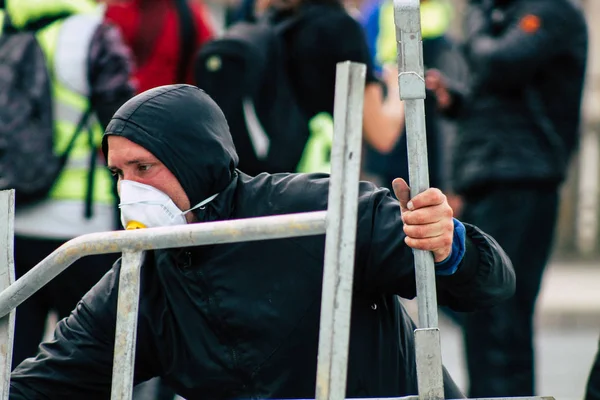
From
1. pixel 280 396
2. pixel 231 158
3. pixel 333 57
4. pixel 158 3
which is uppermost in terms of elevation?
pixel 158 3

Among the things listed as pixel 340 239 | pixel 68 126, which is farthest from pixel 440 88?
pixel 340 239

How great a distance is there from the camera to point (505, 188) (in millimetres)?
4941

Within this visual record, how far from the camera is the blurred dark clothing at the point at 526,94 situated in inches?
193

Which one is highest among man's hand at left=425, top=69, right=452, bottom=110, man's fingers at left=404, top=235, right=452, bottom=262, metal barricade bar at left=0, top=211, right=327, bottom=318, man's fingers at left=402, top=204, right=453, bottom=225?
man's hand at left=425, top=69, right=452, bottom=110

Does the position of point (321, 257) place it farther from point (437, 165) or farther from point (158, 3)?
point (437, 165)

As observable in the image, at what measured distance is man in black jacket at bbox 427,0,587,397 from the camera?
4871 mm

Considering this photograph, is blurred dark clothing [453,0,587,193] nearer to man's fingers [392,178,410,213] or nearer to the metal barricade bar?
man's fingers [392,178,410,213]

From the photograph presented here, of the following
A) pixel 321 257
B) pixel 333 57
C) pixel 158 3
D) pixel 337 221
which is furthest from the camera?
pixel 158 3

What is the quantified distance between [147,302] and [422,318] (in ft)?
2.44

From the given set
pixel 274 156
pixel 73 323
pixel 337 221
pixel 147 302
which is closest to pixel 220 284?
pixel 147 302

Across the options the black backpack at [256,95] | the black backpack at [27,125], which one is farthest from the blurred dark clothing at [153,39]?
the black backpack at [27,125]

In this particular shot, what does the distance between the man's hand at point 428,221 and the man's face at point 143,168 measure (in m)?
0.56

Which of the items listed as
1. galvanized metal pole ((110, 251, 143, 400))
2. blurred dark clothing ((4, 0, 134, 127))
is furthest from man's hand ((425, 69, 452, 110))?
galvanized metal pole ((110, 251, 143, 400))

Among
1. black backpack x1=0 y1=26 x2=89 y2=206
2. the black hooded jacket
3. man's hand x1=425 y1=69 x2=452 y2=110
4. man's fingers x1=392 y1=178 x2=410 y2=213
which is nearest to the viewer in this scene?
man's fingers x1=392 y1=178 x2=410 y2=213
